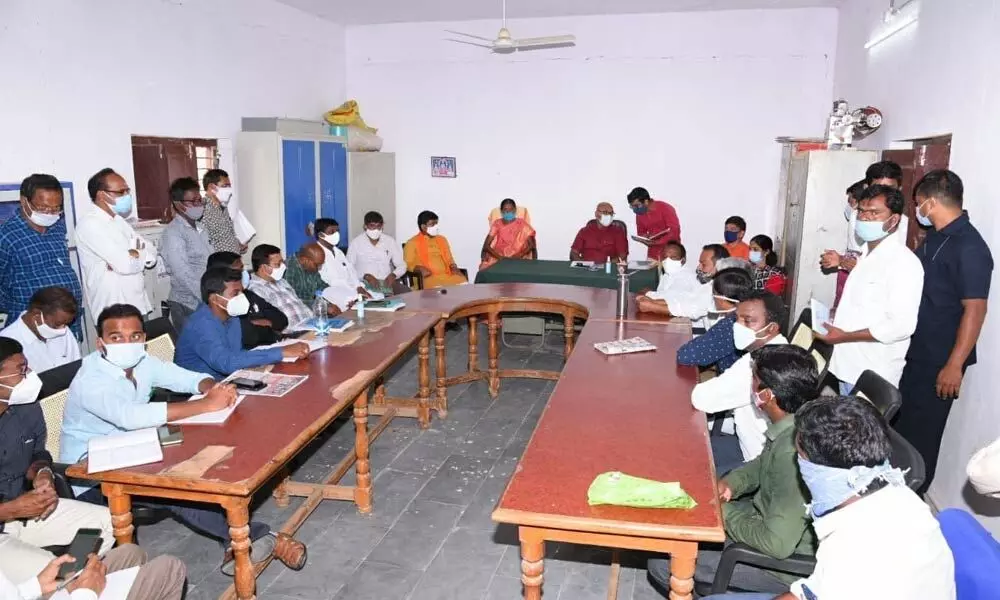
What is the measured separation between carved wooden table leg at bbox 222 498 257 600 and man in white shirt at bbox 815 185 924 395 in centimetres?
276

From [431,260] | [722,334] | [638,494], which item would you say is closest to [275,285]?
[431,260]

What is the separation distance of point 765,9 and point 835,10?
0.72 m

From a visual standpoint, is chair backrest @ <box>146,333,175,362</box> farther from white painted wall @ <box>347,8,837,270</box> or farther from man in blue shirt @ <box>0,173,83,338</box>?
white painted wall @ <box>347,8,837,270</box>

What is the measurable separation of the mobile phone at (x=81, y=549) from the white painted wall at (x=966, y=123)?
347 centimetres

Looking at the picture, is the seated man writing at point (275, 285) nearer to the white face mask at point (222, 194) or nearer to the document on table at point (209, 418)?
the white face mask at point (222, 194)

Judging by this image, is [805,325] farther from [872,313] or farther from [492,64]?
[492,64]

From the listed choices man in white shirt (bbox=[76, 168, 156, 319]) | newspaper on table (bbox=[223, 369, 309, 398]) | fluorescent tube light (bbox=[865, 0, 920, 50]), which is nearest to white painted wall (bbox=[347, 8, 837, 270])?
fluorescent tube light (bbox=[865, 0, 920, 50])

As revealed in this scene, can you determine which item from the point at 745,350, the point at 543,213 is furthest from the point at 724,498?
the point at 543,213

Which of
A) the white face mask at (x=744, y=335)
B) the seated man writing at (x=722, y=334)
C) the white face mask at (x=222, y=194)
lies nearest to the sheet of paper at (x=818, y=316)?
the seated man writing at (x=722, y=334)

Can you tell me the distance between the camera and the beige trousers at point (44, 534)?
221 cm

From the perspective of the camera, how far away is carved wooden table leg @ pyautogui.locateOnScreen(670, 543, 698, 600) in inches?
80.5

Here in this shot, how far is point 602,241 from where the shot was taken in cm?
747

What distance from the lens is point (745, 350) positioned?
10.8 feet

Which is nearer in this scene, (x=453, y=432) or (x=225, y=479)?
(x=225, y=479)
